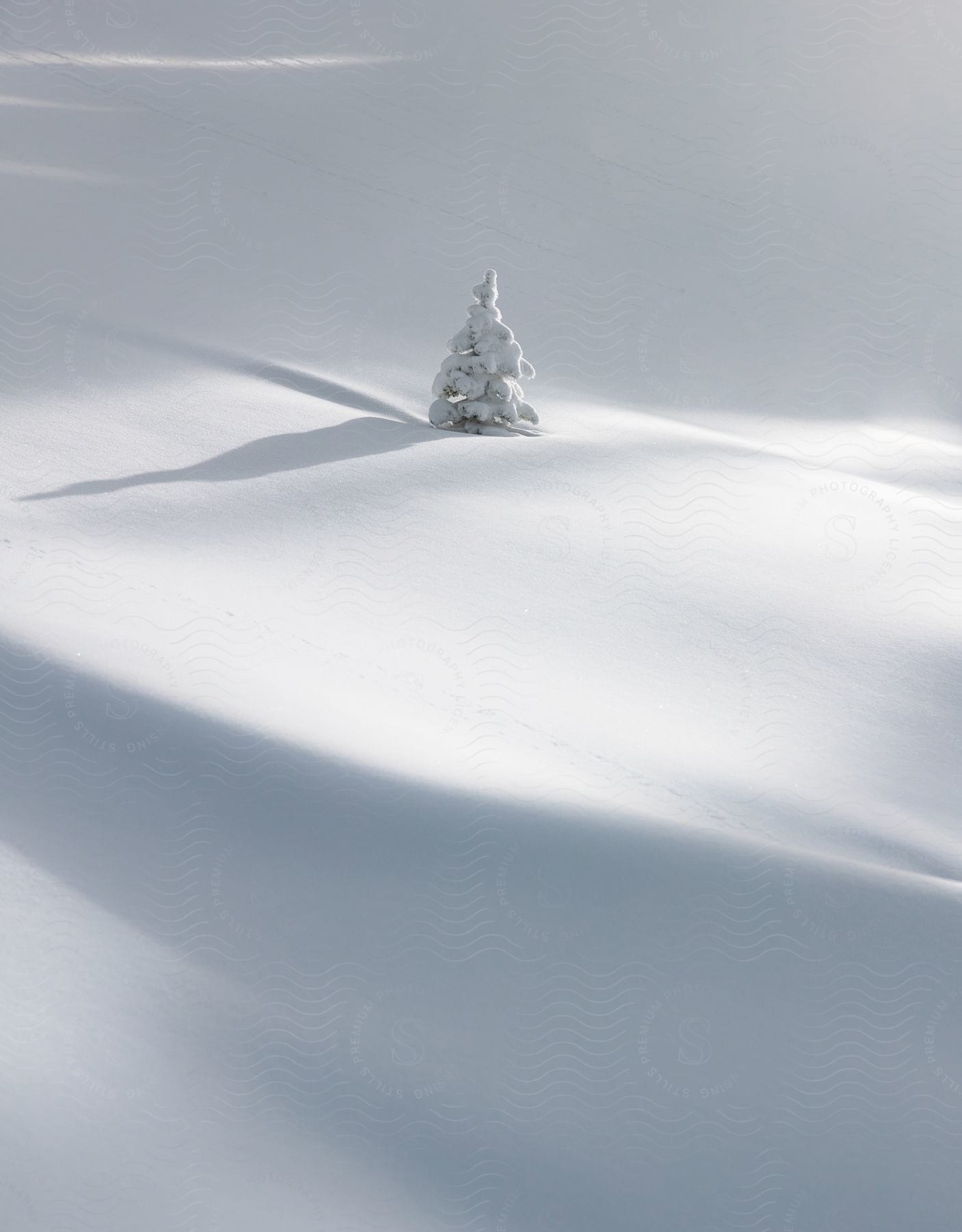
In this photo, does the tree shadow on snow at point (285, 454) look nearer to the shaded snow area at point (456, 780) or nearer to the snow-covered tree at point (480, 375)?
the shaded snow area at point (456, 780)

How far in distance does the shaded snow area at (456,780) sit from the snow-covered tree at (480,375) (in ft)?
0.10

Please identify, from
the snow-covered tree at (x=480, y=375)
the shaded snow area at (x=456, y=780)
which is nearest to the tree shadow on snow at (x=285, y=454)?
the shaded snow area at (x=456, y=780)

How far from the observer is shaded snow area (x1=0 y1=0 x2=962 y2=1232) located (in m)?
3.57

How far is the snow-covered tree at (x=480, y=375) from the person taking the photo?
8375mm

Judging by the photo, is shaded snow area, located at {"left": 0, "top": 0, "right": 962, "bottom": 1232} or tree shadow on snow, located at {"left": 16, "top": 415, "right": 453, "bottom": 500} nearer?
shaded snow area, located at {"left": 0, "top": 0, "right": 962, "bottom": 1232}

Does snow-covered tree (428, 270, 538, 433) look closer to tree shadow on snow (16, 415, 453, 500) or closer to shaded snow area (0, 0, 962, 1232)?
shaded snow area (0, 0, 962, 1232)

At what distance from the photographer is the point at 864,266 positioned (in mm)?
14867

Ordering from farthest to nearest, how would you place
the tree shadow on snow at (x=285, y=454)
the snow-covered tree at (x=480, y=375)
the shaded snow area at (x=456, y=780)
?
1. the snow-covered tree at (x=480, y=375)
2. the tree shadow on snow at (x=285, y=454)
3. the shaded snow area at (x=456, y=780)

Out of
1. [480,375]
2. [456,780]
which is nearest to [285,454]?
[480,375]

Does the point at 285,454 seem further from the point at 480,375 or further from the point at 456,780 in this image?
the point at 456,780

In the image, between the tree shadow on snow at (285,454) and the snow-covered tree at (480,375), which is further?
the snow-covered tree at (480,375)

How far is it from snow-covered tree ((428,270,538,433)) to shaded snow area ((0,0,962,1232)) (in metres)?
0.03

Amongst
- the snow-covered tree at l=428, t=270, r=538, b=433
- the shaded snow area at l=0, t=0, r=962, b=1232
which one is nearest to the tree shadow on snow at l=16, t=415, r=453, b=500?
the shaded snow area at l=0, t=0, r=962, b=1232

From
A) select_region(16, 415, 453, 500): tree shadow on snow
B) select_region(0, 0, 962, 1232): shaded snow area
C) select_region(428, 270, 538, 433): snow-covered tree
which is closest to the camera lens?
select_region(0, 0, 962, 1232): shaded snow area
